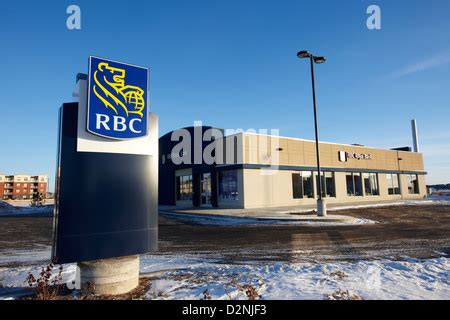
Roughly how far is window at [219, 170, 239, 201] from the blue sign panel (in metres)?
21.0

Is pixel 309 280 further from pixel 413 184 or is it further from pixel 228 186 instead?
pixel 413 184

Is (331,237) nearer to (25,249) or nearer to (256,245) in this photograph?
(256,245)

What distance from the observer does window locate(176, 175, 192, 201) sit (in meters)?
32.7

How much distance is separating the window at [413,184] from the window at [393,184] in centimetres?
331

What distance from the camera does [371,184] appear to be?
36.8m

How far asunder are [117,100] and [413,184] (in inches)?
1895

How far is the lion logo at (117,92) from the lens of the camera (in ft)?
17.0

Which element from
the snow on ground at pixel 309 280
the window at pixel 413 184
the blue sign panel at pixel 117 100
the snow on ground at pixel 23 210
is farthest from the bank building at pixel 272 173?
the blue sign panel at pixel 117 100

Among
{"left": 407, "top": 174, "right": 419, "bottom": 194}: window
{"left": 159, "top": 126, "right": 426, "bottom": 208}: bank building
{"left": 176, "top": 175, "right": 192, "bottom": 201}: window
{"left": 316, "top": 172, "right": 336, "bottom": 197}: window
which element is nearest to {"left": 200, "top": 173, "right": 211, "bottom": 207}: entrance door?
{"left": 159, "top": 126, "right": 426, "bottom": 208}: bank building

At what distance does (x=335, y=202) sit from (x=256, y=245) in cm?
2469

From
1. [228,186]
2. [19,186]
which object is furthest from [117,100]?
[19,186]

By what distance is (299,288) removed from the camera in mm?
5148

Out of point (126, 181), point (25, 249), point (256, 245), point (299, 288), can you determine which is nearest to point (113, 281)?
point (126, 181)

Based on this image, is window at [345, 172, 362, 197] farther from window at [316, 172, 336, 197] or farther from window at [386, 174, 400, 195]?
window at [386, 174, 400, 195]
